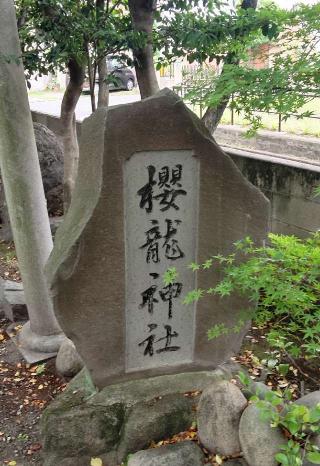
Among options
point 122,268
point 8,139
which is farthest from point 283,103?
point 8,139

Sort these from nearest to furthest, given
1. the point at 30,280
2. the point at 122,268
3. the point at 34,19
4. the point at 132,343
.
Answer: the point at 122,268, the point at 132,343, the point at 30,280, the point at 34,19

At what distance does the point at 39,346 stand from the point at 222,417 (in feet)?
7.47

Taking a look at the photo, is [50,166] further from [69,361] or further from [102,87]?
[69,361]

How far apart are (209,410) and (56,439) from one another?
1090 mm

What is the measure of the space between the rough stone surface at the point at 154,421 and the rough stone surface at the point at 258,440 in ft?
2.19

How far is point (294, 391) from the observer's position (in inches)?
150

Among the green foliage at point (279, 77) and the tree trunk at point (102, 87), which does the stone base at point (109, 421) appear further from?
the tree trunk at point (102, 87)

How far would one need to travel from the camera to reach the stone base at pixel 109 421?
3.24m

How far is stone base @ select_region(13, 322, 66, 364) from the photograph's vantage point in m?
4.53

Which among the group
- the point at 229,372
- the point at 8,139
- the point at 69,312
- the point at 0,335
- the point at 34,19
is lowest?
the point at 0,335

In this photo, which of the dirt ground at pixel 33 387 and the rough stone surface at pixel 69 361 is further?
the rough stone surface at pixel 69 361

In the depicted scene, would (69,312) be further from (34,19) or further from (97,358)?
(34,19)

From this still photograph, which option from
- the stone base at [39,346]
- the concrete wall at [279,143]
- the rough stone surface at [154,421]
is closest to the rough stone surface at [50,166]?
the concrete wall at [279,143]

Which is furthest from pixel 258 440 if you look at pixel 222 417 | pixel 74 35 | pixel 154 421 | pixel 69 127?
pixel 69 127
